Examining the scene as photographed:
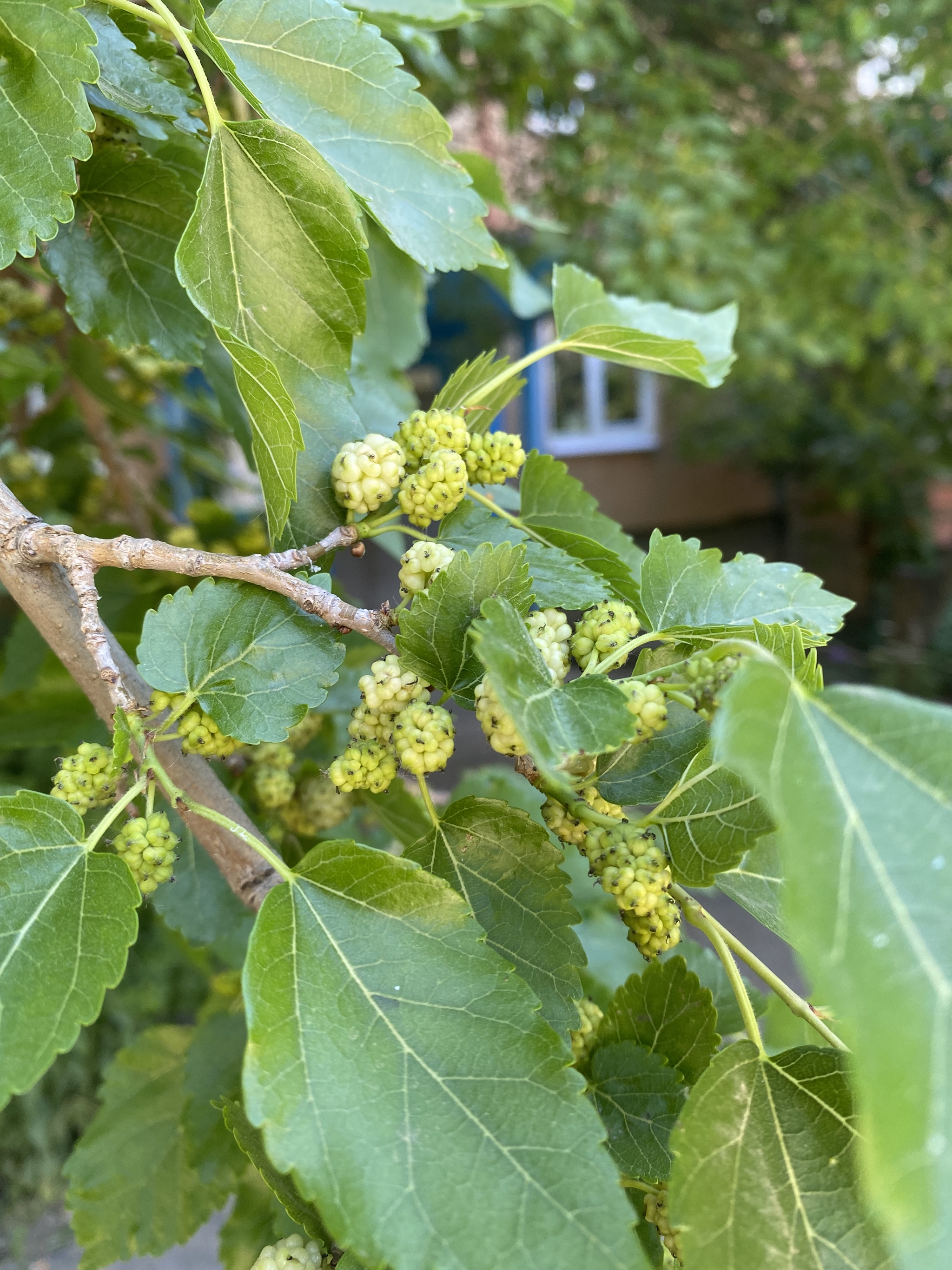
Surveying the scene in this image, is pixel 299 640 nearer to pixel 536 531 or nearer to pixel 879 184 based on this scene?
pixel 536 531

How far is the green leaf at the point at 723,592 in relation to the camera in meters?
0.42

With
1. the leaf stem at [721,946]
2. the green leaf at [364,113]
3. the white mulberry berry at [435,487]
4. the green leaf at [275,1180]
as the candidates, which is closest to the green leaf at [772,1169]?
Result: the leaf stem at [721,946]

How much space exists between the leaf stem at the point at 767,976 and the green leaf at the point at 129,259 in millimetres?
370

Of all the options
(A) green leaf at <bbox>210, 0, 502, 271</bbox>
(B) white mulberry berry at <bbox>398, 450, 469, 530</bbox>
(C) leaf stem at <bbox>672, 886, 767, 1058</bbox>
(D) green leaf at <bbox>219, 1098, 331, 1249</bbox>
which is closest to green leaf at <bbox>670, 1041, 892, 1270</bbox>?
(C) leaf stem at <bbox>672, 886, 767, 1058</bbox>

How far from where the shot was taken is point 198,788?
43 cm

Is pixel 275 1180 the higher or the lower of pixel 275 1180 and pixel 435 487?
the lower

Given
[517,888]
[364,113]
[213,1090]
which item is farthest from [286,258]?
[213,1090]

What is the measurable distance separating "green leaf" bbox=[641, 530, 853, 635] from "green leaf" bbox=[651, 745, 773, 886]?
0.20 ft

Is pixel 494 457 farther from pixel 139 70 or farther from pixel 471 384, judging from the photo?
pixel 139 70

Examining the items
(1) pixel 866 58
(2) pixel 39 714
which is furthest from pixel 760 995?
(1) pixel 866 58

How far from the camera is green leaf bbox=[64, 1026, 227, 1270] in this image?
0.65 metres

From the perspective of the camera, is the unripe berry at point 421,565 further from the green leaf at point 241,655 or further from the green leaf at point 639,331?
the green leaf at point 639,331

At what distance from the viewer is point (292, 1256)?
1.20 ft

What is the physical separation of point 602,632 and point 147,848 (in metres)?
0.19
